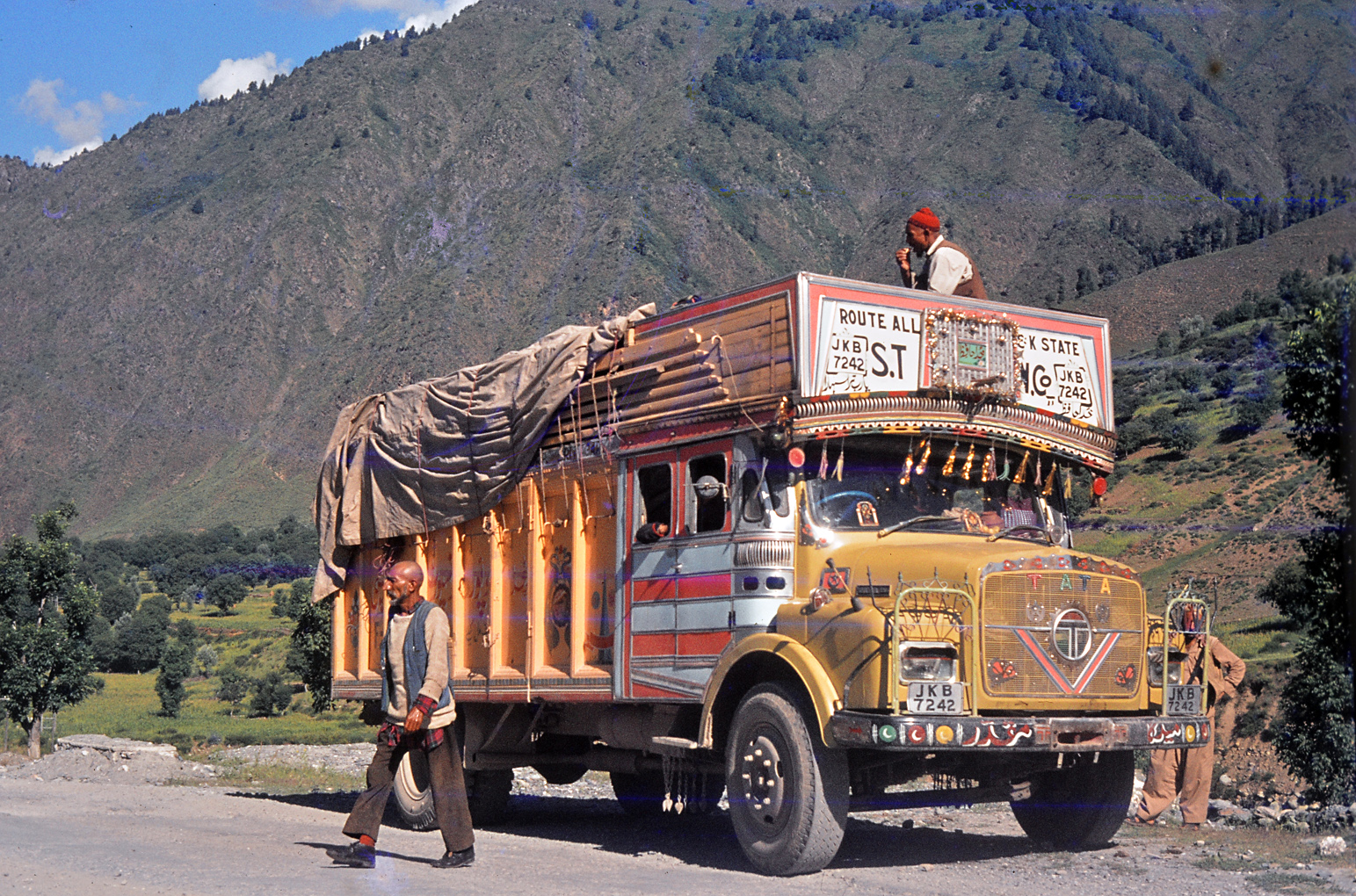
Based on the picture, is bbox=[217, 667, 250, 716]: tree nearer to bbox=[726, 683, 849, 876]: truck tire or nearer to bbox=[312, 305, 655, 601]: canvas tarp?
bbox=[312, 305, 655, 601]: canvas tarp

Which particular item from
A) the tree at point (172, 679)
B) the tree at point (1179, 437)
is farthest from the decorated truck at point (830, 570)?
the tree at point (172, 679)

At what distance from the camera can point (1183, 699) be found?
10336 mm

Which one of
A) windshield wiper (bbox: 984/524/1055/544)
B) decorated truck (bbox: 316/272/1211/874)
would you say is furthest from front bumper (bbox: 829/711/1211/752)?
windshield wiper (bbox: 984/524/1055/544)

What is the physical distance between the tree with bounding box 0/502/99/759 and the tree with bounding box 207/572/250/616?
199 feet

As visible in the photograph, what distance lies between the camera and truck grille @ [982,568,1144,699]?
955 centimetres

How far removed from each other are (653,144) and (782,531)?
120m

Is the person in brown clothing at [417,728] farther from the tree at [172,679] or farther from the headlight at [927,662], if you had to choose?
the tree at [172,679]

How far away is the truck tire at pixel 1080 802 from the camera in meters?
11.0

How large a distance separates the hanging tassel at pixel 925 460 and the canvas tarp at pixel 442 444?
2668 mm

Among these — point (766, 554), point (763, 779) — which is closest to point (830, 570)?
point (766, 554)

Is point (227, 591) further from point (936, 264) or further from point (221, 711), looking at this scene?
point (936, 264)

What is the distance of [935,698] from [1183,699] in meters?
2.16

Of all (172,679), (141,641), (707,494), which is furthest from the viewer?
(141,641)

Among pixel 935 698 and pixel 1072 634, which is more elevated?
pixel 1072 634
